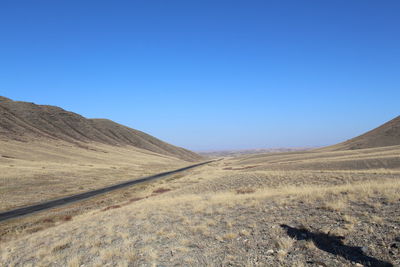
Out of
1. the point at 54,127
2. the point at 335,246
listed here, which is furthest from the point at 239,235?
the point at 54,127

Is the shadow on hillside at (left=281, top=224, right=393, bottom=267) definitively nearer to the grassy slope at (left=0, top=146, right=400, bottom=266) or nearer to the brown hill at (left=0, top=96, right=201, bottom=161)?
the grassy slope at (left=0, top=146, right=400, bottom=266)

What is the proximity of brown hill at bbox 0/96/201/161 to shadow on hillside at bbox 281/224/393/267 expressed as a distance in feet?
304

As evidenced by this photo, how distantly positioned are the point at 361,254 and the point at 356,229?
1622 millimetres

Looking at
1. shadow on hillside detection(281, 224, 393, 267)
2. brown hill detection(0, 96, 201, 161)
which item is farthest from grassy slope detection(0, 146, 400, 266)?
brown hill detection(0, 96, 201, 161)

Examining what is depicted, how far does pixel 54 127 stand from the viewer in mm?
119250

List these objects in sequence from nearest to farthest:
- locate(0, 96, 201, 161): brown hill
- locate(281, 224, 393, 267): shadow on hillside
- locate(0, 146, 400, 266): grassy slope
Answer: locate(281, 224, 393, 267): shadow on hillside < locate(0, 146, 400, 266): grassy slope < locate(0, 96, 201, 161): brown hill

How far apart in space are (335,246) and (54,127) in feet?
440

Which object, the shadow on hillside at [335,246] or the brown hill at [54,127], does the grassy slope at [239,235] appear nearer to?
the shadow on hillside at [335,246]

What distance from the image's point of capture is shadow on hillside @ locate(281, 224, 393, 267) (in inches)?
244

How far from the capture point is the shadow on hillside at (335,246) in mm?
6206

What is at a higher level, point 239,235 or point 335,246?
point 335,246

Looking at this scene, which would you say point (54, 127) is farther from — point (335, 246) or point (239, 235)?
point (335, 246)

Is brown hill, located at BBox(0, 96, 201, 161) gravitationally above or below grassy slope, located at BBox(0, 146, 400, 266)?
above

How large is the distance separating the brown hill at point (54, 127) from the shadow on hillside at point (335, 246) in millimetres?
92792
